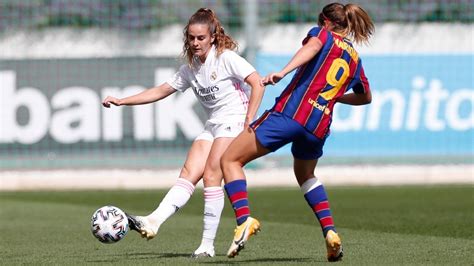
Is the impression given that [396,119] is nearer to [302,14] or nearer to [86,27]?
[302,14]

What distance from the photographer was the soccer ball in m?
8.94

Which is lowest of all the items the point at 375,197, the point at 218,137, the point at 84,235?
the point at 375,197

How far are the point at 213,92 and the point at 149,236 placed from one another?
3.94ft

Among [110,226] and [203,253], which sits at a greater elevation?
[110,226]

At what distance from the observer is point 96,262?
8820mm

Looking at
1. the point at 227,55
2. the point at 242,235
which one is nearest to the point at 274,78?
the point at 242,235

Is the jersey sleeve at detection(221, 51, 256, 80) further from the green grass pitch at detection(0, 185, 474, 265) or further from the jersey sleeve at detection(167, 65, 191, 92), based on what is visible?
the green grass pitch at detection(0, 185, 474, 265)

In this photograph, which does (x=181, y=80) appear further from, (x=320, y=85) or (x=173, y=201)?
(x=320, y=85)

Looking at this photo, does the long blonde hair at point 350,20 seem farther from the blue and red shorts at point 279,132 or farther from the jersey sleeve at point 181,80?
the jersey sleeve at point 181,80

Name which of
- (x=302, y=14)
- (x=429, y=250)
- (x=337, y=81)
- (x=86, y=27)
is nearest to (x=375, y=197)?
(x=302, y=14)

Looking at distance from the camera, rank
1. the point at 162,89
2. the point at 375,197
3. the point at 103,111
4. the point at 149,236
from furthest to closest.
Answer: the point at 103,111 → the point at 375,197 → the point at 162,89 → the point at 149,236

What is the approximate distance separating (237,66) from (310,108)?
3.20 ft

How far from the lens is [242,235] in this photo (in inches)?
327

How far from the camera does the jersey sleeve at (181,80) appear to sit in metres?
9.65
